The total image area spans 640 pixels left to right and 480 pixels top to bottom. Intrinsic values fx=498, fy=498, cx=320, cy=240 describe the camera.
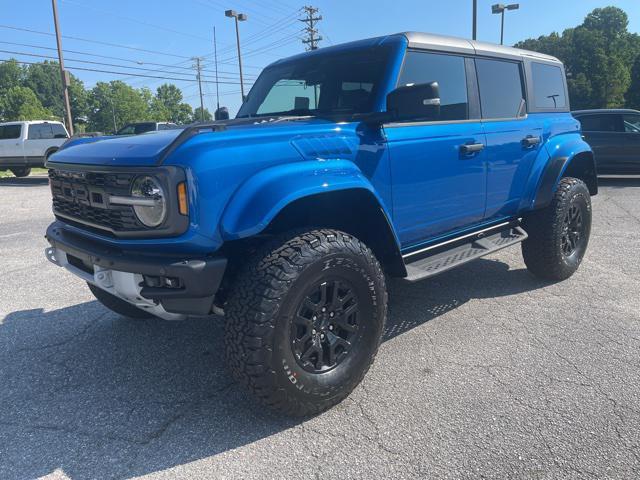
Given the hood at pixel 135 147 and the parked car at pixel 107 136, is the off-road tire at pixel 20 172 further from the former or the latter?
the hood at pixel 135 147

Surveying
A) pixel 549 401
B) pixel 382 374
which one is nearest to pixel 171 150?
pixel 382 374

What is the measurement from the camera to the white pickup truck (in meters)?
16.9

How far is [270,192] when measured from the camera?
2.34m

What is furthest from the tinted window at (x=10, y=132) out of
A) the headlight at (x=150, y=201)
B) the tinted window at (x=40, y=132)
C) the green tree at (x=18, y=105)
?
the green tree at (x=18, y=105)

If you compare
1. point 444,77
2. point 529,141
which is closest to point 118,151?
point 444,77

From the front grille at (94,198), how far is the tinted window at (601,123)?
11712mm

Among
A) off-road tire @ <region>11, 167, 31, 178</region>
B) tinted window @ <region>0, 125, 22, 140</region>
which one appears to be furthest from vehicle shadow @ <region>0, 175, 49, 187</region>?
tinted window @ <region>0, 125, 22, 140</region>

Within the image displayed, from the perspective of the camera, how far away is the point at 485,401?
2668mm

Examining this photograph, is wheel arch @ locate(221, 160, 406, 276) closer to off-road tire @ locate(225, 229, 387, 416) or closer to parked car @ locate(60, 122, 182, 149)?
off-road tire @ locate(225, 229, 387, 416)

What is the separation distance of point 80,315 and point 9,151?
631 inches

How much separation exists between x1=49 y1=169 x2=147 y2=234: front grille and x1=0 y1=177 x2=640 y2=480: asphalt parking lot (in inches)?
39.0

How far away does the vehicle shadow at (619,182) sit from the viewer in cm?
1146

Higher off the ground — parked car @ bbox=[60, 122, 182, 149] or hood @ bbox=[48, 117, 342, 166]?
parked car @ bbox=[60, 122, 182, 149]

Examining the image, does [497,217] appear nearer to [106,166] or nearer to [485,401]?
[485,401]
